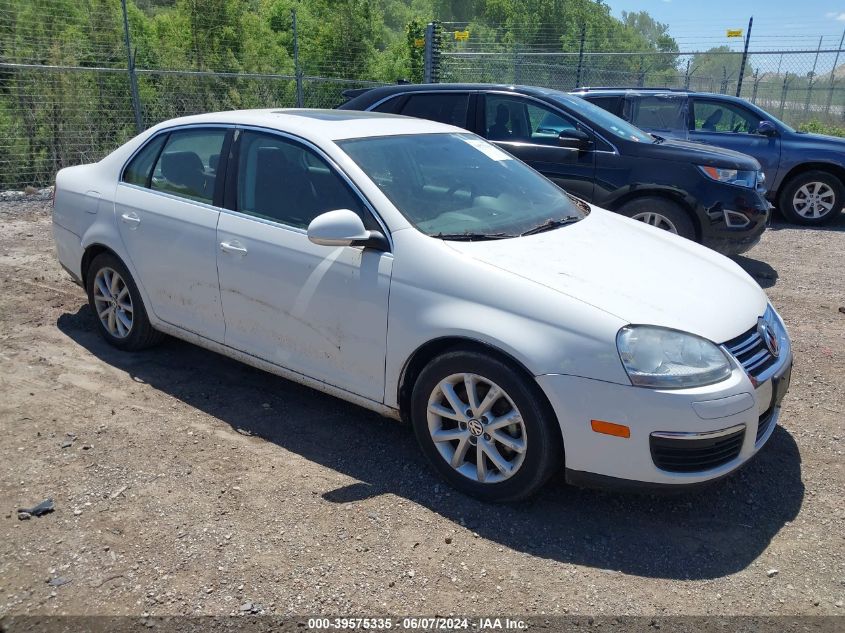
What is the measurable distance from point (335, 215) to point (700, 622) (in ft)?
7.36

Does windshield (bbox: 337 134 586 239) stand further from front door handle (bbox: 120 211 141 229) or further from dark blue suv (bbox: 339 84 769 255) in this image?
dark blue suv (bbox: 339 84 769 255)

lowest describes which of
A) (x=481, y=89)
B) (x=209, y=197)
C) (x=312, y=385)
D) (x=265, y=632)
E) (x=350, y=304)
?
(x=265, y=632)

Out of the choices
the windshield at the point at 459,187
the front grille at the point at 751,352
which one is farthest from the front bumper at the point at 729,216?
the front grille at the point at 751,352

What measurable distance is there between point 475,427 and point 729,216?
183 inches

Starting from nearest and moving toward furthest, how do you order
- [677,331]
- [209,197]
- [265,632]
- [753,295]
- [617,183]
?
[265,632] < [677,331] < [753,295] < [209,197] < [617,183]

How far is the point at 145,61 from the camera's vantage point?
14844 millimetres

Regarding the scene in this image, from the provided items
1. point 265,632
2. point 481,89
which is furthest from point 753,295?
point 481,89

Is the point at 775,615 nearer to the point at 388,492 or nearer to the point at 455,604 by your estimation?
the point at 455,604

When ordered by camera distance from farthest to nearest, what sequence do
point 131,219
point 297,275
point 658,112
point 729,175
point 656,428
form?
point 658,112, point 729,175, point 131,219, point 297,275, point 656,428

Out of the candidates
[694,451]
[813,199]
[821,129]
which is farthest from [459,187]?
[821,129]

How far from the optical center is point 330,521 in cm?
316

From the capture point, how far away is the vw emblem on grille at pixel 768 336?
3.36 meters

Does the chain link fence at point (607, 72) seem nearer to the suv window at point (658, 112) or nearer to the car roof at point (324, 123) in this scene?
the suv window at point (658, 112)

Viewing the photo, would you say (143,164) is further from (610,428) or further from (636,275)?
(610,428)
